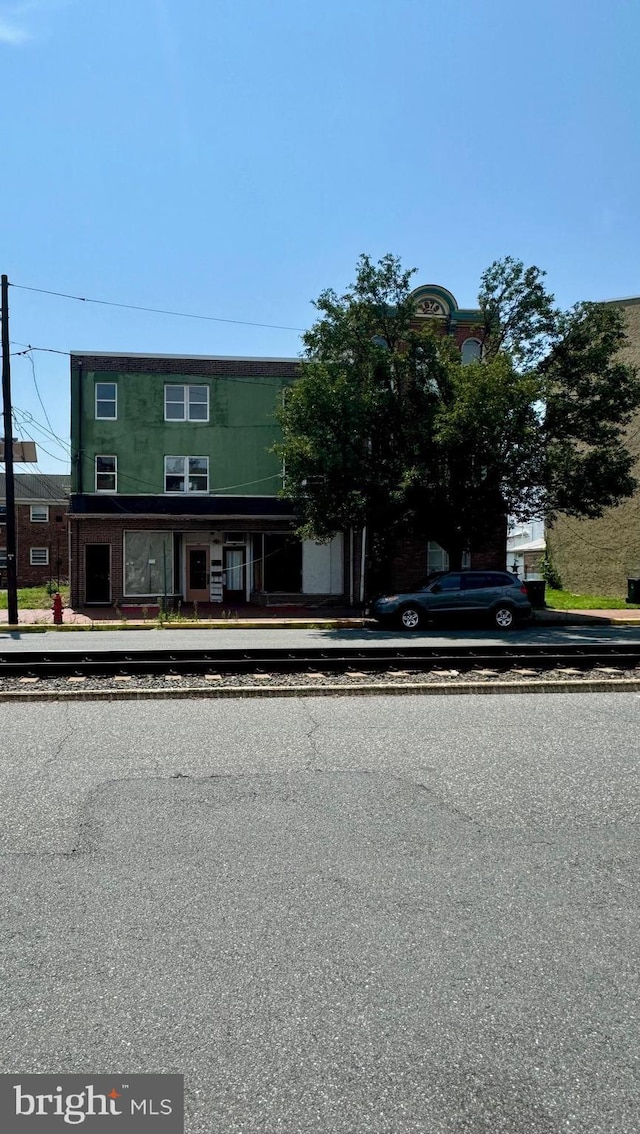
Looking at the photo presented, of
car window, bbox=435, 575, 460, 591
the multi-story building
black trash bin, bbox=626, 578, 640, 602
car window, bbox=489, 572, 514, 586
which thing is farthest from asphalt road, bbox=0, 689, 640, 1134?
black trash bin, bbox=626, 578, 640, 602

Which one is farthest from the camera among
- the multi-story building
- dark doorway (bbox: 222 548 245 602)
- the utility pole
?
dark doorway (bbox: 222 548 245 602)

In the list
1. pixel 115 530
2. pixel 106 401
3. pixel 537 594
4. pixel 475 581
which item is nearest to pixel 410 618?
pixel 475 581

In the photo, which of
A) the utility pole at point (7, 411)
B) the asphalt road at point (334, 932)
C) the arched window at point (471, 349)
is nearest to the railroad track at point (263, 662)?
the asphalt road at point (334, 932)

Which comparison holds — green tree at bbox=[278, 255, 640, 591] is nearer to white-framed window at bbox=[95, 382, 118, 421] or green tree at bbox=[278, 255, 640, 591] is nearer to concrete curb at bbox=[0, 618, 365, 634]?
concrete curb at bbox=[0, 618, 365, 634]

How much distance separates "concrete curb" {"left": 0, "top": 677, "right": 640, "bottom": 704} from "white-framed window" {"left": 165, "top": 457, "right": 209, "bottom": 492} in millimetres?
19405

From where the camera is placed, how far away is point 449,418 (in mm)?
20250

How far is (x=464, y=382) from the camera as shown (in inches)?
822

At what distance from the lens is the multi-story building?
89.7 ft

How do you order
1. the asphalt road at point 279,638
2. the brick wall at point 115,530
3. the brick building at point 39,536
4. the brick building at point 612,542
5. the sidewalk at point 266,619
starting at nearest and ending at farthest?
the asphalt road at point 279,638 < the sidewalk at point 266,619 < the brick wall at point 115,530 < the brick building at point 612,542 < the brick building at point 39,536

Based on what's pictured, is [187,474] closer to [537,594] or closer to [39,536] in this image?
[537,594]

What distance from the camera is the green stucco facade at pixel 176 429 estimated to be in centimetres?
2748

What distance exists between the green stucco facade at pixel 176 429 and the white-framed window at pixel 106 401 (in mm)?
145

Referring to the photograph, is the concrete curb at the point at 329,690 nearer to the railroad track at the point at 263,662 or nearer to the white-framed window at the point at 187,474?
the railroad track at the point at 263,662

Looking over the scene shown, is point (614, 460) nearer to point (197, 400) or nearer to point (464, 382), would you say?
point (464, 382)
